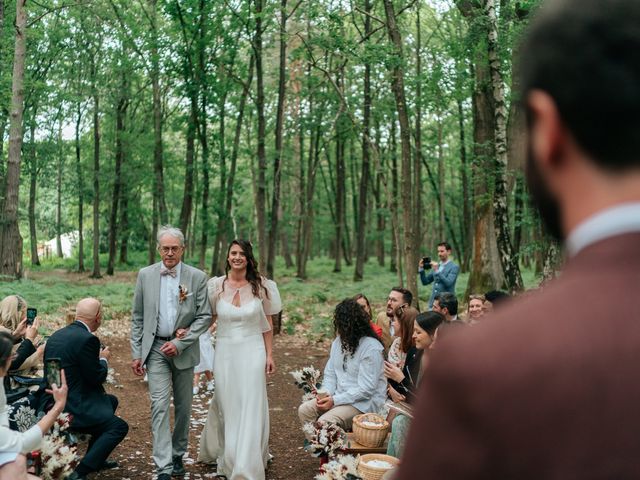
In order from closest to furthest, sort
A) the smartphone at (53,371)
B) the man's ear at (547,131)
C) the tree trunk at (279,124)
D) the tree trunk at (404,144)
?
1. the man's ear at (547,131)
2. the smartphone at (53,371)
3. the tree trunk at (404,144)
4. the tree trunk at (279,124)

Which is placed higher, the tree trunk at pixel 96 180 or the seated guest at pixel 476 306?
the tree trunk at pixel 96 180

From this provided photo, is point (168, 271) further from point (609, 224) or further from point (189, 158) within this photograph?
point (189, 158)

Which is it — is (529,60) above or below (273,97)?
below

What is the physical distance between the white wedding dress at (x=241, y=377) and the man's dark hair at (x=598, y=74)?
18.2ft

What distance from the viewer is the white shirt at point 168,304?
6.01m

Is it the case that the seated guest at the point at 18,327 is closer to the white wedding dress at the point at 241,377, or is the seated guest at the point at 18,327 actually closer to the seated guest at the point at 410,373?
the white wedding dress at the point at 241,377

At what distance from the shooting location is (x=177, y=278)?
241 inches

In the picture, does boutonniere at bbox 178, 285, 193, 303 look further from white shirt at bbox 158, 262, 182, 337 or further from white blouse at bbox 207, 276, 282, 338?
white blouse at bbox 207, 276, 282, 338

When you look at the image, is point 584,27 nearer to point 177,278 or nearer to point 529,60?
point 529,60

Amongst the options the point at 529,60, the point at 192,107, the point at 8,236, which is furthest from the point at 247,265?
the point at 192,107

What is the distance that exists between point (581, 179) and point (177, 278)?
18.5 ft

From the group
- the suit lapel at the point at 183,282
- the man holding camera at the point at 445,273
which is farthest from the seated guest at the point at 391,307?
the suit lapel at the point at 183,282

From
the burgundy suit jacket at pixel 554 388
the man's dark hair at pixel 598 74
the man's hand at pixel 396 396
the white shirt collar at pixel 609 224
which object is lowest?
the man's hand at pixel 396 396

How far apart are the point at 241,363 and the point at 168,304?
905mm
